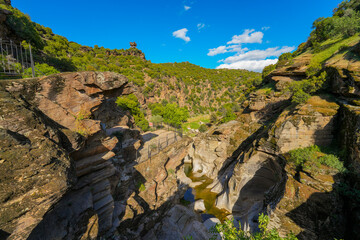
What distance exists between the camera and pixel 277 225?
9.02m

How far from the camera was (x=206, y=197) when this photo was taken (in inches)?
770

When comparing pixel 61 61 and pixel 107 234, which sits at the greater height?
pixel 61 61

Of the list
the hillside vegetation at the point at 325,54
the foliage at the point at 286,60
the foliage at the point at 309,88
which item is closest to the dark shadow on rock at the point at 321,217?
the foliage at the point at 309,88

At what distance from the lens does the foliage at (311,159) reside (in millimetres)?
8395

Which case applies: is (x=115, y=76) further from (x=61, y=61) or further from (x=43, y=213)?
(x=61, y=61)

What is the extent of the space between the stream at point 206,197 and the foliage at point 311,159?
1119 cm

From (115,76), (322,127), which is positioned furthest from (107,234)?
(322,127)

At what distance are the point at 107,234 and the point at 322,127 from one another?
59.0ft

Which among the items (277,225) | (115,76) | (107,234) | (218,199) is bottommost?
(218,199)

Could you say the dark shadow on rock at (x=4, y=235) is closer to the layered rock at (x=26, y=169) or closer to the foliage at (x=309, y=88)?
the layered rock at (x=26, y=169)

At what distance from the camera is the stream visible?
651 inches

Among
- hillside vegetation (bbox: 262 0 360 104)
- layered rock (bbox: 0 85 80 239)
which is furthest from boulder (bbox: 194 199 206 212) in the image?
layered rock (bbox: 0 85 80 239)

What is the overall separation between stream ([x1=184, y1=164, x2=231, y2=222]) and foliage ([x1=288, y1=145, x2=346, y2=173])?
11192 millimetres

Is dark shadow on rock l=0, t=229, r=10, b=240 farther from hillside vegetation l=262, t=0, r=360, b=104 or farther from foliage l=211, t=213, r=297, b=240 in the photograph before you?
hillside vegetation l=262, t=0, r=360, b=104
